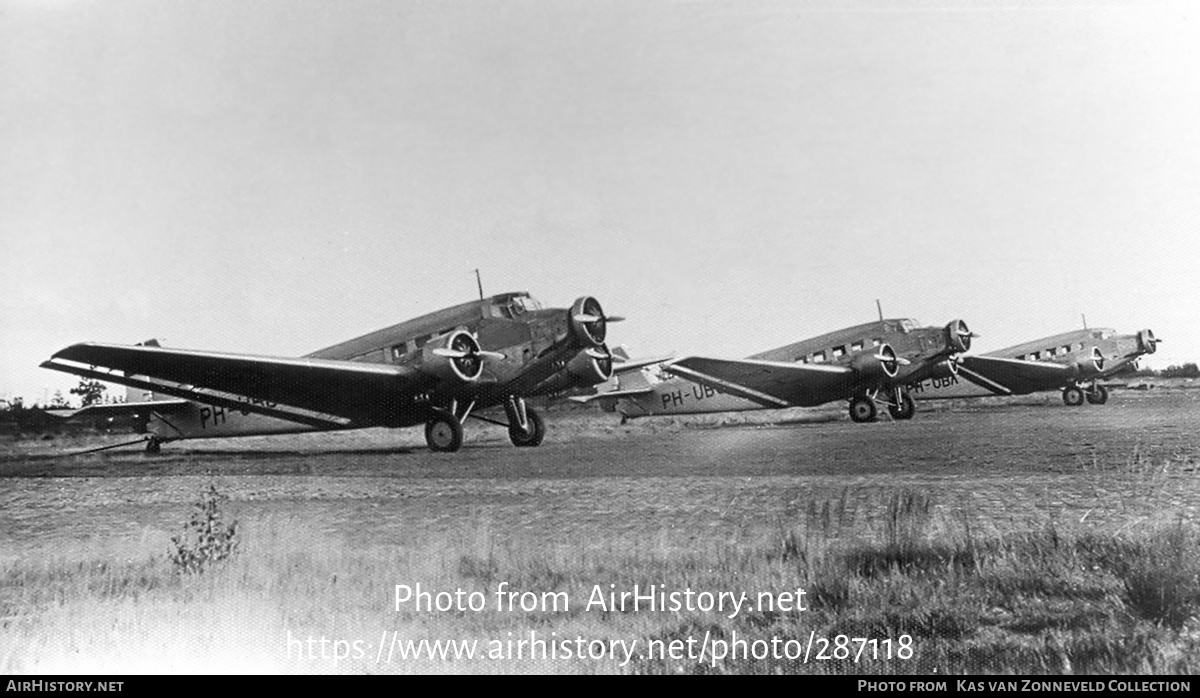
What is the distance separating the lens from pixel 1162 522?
429 centimetres

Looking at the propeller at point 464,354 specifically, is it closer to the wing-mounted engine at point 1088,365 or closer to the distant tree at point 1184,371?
the distant tree at point 1184,371

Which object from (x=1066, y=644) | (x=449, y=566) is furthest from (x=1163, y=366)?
(x=449, y=566)

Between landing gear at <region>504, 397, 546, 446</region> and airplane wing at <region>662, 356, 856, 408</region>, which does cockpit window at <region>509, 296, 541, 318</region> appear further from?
airplane wing at <region>662, 356, 856, 408</region>

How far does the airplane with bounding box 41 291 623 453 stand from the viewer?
749cm

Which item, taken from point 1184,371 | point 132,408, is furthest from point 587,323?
point 132,408

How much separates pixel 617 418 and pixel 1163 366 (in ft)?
30.1

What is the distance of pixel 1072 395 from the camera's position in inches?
628

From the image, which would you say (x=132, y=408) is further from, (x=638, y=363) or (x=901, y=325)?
(x=901, y=325)

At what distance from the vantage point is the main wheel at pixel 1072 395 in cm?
1533

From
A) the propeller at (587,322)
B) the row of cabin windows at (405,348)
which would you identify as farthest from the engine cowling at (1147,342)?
the row of cabin windows at (405,348)

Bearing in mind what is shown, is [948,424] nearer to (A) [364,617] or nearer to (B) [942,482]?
(B) [942,482]

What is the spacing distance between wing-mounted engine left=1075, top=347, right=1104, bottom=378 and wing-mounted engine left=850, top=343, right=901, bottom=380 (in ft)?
11.1

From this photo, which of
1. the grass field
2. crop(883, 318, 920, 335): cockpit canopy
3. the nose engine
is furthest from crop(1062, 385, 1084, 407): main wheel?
the nose engine

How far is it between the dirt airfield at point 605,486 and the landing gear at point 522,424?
26.1 inches
